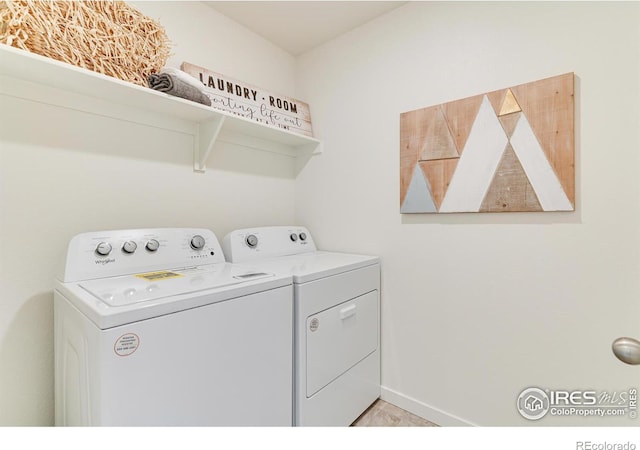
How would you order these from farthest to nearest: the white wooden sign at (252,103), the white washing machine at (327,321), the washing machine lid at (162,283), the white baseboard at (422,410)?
1. the white wooden sign at (252,103)
2. the white baseboard at (422,410)
3. the white washing machine at (327,321)
4. the washing machine lid at (162,283)

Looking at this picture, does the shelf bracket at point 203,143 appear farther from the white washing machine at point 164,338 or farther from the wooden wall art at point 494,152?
the wooden wall art at point 494,152

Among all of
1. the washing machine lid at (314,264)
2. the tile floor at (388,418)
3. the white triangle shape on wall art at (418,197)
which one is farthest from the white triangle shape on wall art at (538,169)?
the tile floor at (388,418)

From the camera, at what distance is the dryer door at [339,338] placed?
126 centimetres

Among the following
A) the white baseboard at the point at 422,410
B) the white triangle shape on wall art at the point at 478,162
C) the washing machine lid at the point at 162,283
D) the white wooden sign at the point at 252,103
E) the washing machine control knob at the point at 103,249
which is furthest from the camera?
the white wooden sign at the point at 252,103

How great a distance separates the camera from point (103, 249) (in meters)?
1.13

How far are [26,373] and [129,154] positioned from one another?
967 mm

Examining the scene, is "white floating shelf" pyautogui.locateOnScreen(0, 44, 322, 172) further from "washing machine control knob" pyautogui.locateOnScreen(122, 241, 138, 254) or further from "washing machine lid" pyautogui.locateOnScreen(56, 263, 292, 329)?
"washing machine lid" pyautogui.locateOnScreen(56, 263, 292, 329)

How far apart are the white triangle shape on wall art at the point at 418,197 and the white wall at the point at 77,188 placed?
1.00 metres

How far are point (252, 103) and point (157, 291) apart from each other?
4.14ft

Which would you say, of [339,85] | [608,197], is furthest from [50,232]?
[608,197]

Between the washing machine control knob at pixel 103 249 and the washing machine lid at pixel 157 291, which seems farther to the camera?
the washing machine control knob at pixel 103 249

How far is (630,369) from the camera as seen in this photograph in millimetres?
1082

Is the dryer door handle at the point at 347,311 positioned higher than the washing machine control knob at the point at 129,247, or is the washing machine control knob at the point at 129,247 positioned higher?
the washing machine control knob at the point at 129,247

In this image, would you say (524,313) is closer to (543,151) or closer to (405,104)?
(543,151)
